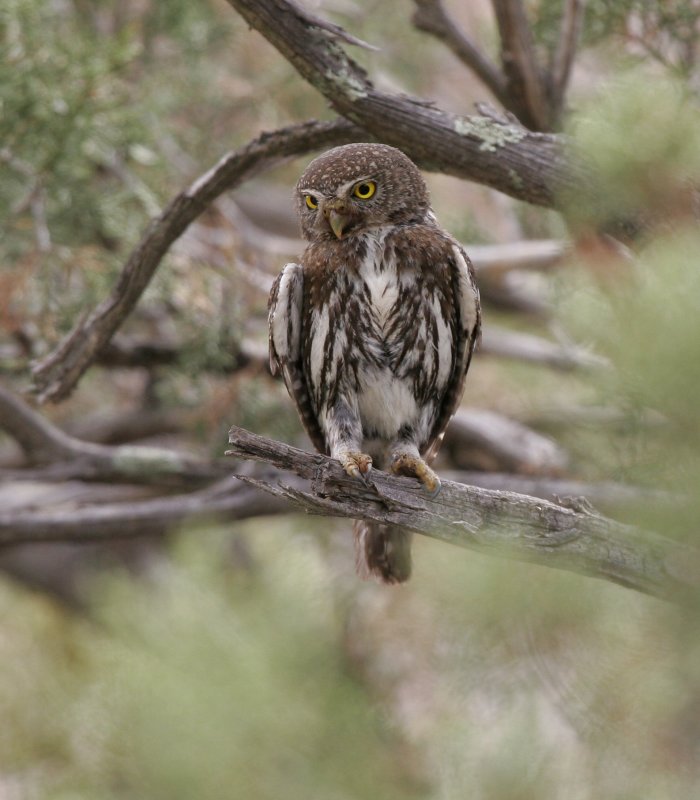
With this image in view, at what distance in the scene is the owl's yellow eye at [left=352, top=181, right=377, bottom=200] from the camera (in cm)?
336

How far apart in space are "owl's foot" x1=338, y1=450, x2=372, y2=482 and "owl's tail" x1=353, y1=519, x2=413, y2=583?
459mm

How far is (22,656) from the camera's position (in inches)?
231

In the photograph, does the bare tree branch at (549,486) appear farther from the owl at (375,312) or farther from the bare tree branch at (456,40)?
the bare tree branch at (456,40)

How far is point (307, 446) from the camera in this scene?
230 inches

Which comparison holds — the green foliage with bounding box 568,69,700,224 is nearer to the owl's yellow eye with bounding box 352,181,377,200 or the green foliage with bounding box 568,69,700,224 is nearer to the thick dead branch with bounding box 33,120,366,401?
the owl's yellow eye with bounding box 352,181,377,200

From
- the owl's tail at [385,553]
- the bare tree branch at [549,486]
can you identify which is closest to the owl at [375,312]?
the owl's tail at [385,553]

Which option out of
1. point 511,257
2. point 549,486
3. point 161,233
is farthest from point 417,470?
point 511,257

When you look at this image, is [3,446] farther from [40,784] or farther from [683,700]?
[683,700]

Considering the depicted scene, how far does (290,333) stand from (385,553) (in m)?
0.81

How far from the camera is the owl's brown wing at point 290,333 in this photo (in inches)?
137

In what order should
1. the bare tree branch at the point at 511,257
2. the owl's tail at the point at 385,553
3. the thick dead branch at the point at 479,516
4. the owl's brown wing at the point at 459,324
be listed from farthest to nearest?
the bare tree branch at the point at 511,257 < the owl's tail at the point at 385,553 < the owl's brown wing at the point at 459,324 < the thick dead branch at the point at 479,516

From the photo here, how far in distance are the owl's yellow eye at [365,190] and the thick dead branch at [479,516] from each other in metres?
1.05

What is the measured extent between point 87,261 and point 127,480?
1.12 meters

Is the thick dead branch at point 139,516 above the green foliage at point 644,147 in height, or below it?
below
